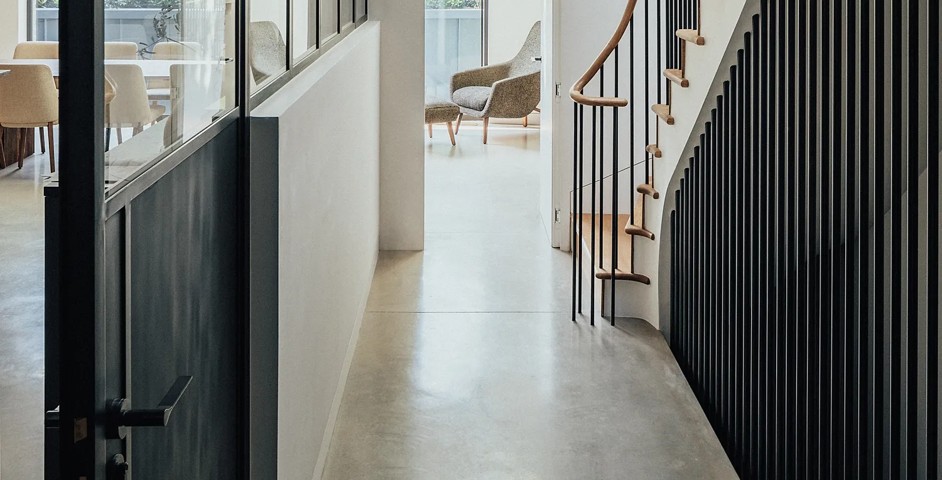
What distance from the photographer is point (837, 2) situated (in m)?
2.38

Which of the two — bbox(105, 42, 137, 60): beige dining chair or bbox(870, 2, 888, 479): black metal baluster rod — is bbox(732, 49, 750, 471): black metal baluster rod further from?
bbox(105, 42, 137, 60): beige dining chair

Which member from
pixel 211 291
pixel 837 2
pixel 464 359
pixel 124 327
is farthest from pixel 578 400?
pixel 124 327

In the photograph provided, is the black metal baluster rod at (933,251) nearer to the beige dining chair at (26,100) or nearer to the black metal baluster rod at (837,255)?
the black metal baluster rod at (837,255)

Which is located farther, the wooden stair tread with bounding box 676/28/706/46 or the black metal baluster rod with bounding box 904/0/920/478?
the wooden stair tread with bounding box 676/28/706/46

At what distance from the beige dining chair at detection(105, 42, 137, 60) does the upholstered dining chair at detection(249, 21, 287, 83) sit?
0.95m

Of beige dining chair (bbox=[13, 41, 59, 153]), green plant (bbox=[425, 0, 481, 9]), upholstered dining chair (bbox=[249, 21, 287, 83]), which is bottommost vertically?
beige dining chair (bbox=[13, 41, 59, 153])

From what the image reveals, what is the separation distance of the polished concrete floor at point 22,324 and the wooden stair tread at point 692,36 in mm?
2718

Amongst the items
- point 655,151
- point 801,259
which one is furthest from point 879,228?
point 655,151

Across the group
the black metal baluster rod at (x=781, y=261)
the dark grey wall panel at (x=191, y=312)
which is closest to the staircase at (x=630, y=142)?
the black metal baluster rod at (x=781, y=261)

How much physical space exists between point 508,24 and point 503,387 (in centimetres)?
820

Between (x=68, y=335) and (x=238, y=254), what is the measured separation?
3.06 feet

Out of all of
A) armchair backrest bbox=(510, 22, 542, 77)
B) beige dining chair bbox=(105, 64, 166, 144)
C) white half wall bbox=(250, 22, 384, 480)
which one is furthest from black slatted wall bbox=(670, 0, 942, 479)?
armchair backrest bbox=(510, 22, 542, 77)

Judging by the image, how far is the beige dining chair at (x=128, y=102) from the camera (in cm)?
126

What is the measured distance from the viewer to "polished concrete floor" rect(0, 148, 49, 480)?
1.12 m
